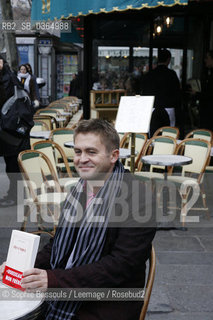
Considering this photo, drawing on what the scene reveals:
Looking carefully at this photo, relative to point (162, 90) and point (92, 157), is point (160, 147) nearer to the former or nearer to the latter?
point (162, 90)

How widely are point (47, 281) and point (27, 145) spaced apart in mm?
3880

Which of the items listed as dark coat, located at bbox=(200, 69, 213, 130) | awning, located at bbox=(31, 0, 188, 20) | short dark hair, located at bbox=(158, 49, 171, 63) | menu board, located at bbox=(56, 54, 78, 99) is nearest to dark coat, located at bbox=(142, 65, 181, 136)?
short dark hair, located at bbox=(158, 49, 171, 63)

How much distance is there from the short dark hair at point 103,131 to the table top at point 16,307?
0.68m

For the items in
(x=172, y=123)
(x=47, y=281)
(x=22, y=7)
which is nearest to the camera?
(x=47, y=281)

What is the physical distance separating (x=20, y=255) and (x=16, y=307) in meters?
0.18

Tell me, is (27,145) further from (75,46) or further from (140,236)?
(75,46)

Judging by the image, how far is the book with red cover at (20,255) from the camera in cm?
160

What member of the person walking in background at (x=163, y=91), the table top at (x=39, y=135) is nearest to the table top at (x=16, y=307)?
the table top at (x=39, y=135)

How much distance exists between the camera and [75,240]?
1.93 metres

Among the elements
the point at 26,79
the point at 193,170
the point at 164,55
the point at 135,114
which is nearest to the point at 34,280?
the point at 135,114

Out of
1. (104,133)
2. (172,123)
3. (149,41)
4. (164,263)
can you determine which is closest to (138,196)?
(104,133)

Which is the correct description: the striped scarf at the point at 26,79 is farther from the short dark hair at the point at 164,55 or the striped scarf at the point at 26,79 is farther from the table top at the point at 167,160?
the table top at the point at 167,160

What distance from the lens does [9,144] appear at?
5332 mm

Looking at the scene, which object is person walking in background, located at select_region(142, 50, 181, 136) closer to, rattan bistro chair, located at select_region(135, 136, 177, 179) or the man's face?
rattan bistro chair, located at select_region(135, 136, 177, 179)
